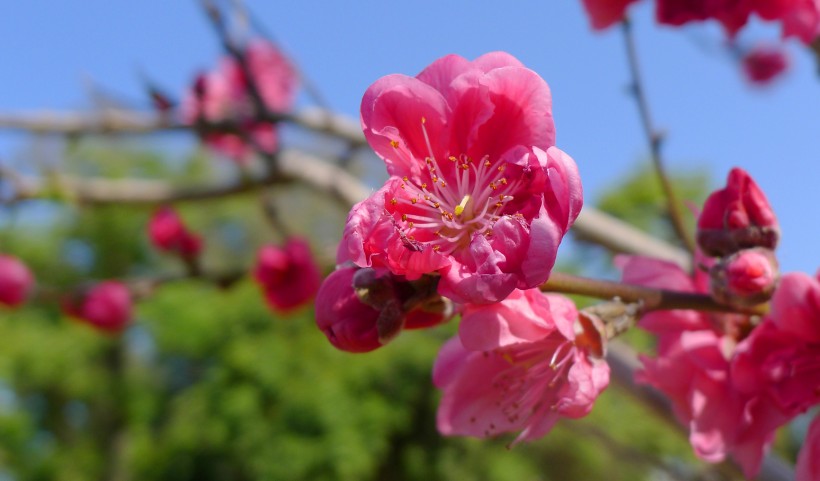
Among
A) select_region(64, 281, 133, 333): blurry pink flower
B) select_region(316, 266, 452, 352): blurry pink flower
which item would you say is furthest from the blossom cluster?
select_region(64, 281, 133, 333): blurry pink flower

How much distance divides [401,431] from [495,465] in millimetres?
1309

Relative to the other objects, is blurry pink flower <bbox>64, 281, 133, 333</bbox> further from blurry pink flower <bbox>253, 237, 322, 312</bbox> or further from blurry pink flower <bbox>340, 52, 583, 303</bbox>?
blurry pink flower <bbox>340, 52, 583, 303</bbox>

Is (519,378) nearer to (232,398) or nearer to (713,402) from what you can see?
(713,402)

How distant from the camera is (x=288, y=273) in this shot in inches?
83.5

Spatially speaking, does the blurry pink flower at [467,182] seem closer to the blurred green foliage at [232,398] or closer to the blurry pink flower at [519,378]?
the blurry pink flower at [519,378]

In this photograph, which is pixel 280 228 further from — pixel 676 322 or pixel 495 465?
pixel 495 465

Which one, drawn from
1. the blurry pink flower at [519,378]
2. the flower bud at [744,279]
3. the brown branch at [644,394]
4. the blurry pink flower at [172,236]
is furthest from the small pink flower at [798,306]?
the blurry pink flower at [172,236]

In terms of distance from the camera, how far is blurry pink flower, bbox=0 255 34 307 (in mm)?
2271

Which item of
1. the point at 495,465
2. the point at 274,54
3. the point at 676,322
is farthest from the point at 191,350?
the point at 676,322

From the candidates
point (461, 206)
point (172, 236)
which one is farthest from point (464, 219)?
point (172, 236)

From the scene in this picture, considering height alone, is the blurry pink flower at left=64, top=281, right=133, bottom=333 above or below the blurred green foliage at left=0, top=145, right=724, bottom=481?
above

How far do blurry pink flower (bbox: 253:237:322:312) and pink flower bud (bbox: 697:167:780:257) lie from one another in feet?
5.15

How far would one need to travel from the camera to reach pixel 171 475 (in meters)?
10.8

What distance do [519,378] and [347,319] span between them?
0.21 meters
